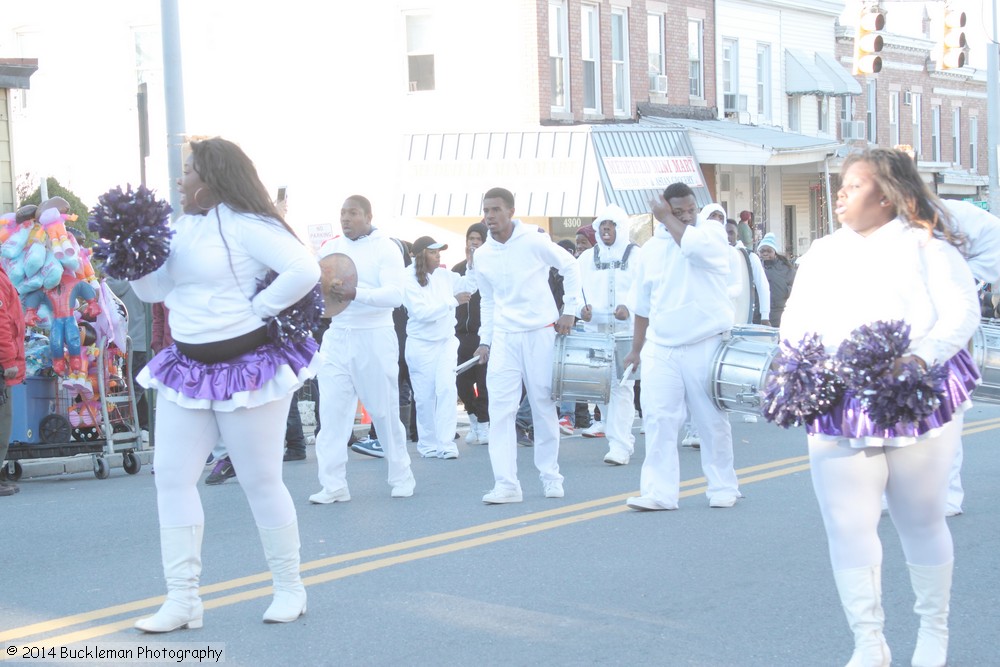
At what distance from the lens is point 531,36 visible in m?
25.5

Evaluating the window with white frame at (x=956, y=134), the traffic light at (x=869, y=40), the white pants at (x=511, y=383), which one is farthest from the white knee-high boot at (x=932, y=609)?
the window with white frame at (x=956, y=134)

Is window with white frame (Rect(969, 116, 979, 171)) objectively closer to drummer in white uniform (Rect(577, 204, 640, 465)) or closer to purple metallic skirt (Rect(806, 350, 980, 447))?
drummer in white uniform (Rect(577, 204, 640, 465))

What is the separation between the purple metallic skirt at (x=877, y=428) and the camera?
4.66m

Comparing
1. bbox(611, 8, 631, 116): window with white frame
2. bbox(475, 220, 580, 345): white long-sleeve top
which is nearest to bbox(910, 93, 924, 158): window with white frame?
bbox(611, 8, 631, 116): window with white frame

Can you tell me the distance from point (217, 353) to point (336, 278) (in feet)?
8.95

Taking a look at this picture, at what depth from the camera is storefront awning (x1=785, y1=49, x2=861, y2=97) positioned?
33.4m

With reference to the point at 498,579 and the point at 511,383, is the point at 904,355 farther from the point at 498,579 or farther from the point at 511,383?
the point at 511,383

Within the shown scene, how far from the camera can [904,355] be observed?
4.65 meters

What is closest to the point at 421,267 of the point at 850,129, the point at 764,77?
the point at 764,77

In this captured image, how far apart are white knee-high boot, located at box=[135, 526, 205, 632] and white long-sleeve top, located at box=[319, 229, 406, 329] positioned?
10.6 feet

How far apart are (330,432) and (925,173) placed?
36839 mm

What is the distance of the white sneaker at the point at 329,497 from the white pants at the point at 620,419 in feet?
8.85

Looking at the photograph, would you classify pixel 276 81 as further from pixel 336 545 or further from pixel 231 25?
pixel 336 545

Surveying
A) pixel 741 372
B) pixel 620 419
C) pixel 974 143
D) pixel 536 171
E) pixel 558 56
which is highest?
pixel 558 56
